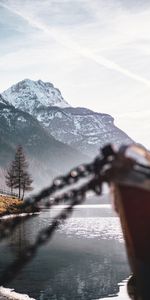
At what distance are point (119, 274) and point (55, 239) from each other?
20.9m

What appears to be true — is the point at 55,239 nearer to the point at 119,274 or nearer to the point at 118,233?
the point at 118,233

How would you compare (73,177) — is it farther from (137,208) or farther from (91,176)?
(137,208)

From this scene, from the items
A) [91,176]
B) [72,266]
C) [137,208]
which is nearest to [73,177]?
[91,176]

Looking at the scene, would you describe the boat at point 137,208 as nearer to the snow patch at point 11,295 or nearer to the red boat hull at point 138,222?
the red boat hull at point 138,222

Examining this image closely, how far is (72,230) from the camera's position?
68312mm

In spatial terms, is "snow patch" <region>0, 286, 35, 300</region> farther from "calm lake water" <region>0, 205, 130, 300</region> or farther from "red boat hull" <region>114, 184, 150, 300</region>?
"red boat hull" <region>114, 184, 150, 300</region>

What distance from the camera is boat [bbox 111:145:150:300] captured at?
7.96 metres

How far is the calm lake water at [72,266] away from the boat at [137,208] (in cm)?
2227

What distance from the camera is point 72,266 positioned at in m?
40.8

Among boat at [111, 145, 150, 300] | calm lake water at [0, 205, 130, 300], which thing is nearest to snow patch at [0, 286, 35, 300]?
calm lake water at [0, 205, 130, 300]

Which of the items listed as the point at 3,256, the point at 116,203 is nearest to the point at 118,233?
the point at 3,256

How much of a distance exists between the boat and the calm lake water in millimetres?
22266

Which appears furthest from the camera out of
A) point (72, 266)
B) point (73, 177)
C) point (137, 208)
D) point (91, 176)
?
point (72, 266)

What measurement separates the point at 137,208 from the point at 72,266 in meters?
33.5
